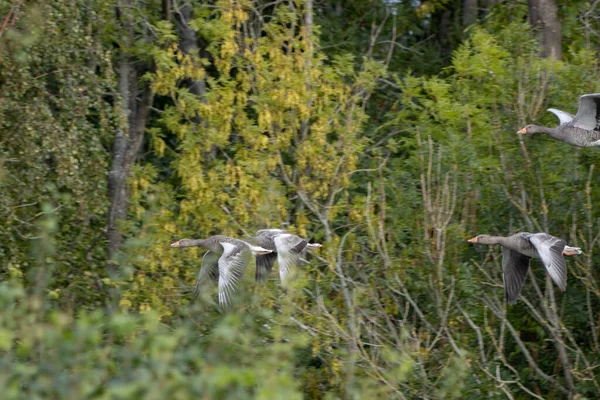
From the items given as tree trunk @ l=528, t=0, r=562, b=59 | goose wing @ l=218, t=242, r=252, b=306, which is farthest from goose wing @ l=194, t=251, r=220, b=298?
tree trunk @ l=528, t=0, r=562, b=59

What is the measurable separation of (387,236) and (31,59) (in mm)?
4199

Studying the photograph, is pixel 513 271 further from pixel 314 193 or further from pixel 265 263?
pixel 314 193

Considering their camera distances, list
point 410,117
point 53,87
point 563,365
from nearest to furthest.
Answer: point 563,365 → point 53,87 → point 410,117

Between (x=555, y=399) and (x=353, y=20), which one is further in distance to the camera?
(x=353, y=20)

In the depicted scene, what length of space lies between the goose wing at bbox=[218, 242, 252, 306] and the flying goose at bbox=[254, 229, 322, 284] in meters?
0.23

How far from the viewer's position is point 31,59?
12.7 metres

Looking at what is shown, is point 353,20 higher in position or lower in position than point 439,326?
higher

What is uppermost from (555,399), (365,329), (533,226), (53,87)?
(53,87)

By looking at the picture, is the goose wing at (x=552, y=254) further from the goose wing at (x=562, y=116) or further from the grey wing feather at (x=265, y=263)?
the grey wing feather at (x=265, y=263)

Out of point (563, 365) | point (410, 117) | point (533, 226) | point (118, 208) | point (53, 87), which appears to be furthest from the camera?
point (410, 117)

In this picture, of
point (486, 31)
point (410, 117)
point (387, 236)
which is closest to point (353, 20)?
point (410, 117)

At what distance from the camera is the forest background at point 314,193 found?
454 inches

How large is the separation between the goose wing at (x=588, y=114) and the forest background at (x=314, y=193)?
386mm

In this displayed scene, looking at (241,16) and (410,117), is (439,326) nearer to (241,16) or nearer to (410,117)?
(241,16)
